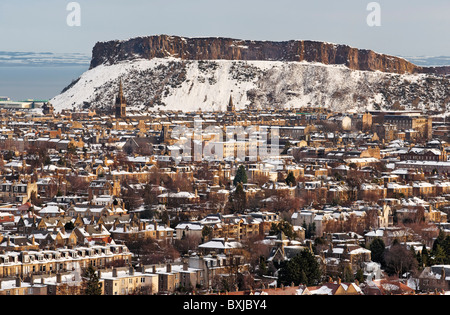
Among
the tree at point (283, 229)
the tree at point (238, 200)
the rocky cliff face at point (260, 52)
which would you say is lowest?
the tree at point (238, 200)

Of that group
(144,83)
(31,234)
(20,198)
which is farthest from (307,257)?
(144,83)

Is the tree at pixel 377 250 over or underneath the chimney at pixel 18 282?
underneath

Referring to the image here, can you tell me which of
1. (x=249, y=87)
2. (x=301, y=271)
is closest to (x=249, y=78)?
(x=249, y=87)

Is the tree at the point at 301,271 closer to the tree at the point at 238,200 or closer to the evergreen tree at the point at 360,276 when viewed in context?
the evergreen tree at the point at 360,276

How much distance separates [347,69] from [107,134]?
2525 inches

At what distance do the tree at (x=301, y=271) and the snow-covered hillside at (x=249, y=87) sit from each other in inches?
3806

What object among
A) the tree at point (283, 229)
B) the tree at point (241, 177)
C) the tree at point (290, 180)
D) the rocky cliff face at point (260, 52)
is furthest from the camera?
the rocky cliff face at point (260, 52)

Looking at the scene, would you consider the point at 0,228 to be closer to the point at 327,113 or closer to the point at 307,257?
the point at 307,257

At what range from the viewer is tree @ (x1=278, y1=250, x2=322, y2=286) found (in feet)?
83.3

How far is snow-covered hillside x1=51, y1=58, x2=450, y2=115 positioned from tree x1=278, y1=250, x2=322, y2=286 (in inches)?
3806

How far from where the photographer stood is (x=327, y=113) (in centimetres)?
10650

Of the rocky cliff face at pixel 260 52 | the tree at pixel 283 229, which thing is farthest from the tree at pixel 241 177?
the rocky cliff face at pixel 260 52

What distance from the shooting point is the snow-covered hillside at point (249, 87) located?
425ft

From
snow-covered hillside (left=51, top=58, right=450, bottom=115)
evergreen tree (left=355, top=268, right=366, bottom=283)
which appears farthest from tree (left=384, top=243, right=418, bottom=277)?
snow-covered hillside (left=51, top=58, right=450, bottom=115)
